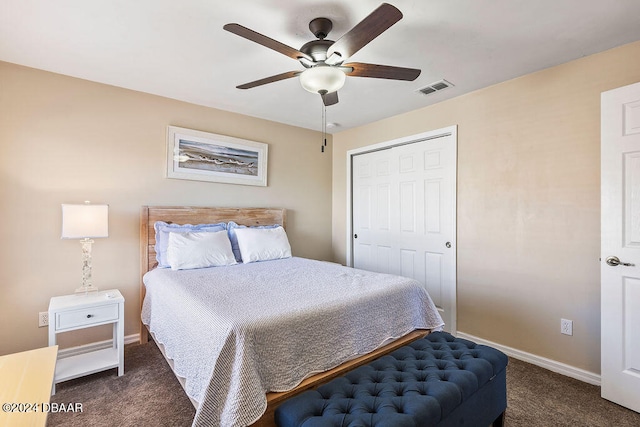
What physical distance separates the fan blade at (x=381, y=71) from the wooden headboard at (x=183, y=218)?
218 centimetres

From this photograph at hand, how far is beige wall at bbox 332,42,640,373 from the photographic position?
232cm

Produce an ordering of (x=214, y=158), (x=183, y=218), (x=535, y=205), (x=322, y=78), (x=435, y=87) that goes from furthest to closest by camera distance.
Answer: (x=214, y=158) < (x=183, y=218) < (x=435, y=87) < (x=535, y=205) < (x=322, y=78)

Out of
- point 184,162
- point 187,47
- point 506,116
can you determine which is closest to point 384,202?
point 506,116

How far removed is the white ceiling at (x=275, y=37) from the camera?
179cm

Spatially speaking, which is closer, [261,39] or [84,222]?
[261,39]

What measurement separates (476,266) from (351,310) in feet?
5.91

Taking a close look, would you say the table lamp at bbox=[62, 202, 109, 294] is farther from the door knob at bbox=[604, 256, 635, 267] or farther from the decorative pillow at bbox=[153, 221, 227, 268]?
the door knob at bbox=[604, 256, 635, 267]

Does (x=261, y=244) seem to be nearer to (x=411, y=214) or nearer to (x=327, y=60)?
(x=411, y=214)

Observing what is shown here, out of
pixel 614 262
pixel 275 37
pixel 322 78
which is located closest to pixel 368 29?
pixel 322 78

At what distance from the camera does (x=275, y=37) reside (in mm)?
2086

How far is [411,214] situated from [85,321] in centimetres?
324

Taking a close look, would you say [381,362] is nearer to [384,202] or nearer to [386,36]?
[386,36]

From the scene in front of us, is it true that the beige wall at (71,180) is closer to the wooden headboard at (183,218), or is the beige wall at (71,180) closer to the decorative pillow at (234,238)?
the wooden headboard at (183,218)

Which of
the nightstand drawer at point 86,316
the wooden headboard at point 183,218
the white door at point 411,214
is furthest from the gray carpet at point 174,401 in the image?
the white door at point 411,214
